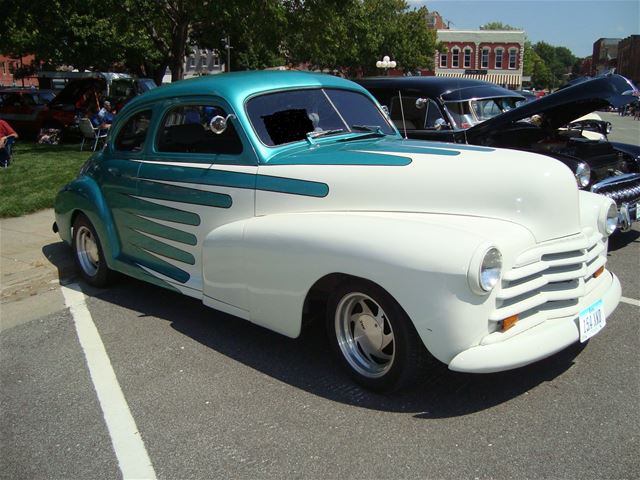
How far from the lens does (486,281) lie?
9.32ft

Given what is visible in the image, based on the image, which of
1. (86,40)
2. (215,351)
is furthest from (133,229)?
(86,40)

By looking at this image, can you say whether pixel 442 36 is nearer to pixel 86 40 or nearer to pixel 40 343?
pixel 86 40

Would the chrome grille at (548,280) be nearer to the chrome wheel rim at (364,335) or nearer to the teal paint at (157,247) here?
the chrome wheel rim at (364,335)

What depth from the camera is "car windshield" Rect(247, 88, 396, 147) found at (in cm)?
412

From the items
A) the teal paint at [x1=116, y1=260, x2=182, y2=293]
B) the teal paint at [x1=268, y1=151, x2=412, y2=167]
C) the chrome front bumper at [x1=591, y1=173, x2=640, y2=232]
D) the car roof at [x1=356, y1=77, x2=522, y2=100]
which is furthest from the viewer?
the car roof at [x1=356, y1=77, x2=522, y2=100]

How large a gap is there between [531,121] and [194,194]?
16.6 ft

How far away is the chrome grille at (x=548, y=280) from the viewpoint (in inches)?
117

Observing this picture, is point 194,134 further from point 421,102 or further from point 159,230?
point 421,102

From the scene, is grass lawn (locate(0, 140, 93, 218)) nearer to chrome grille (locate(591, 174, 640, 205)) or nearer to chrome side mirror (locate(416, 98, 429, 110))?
chrome side mirror (locate(416, 98, 429, 110))

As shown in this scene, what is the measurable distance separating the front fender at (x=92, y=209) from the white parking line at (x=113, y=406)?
1.95ft

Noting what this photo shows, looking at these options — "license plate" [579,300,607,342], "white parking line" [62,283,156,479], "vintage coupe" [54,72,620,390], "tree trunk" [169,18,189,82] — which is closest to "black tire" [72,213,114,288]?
"white parking line" [62,283,156,479]

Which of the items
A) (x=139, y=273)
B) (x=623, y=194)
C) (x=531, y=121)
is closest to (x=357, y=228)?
(x=139, y=273)

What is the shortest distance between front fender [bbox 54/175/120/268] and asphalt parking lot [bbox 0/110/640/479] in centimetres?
98

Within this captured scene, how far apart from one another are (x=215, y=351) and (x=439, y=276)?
76.5 inches
